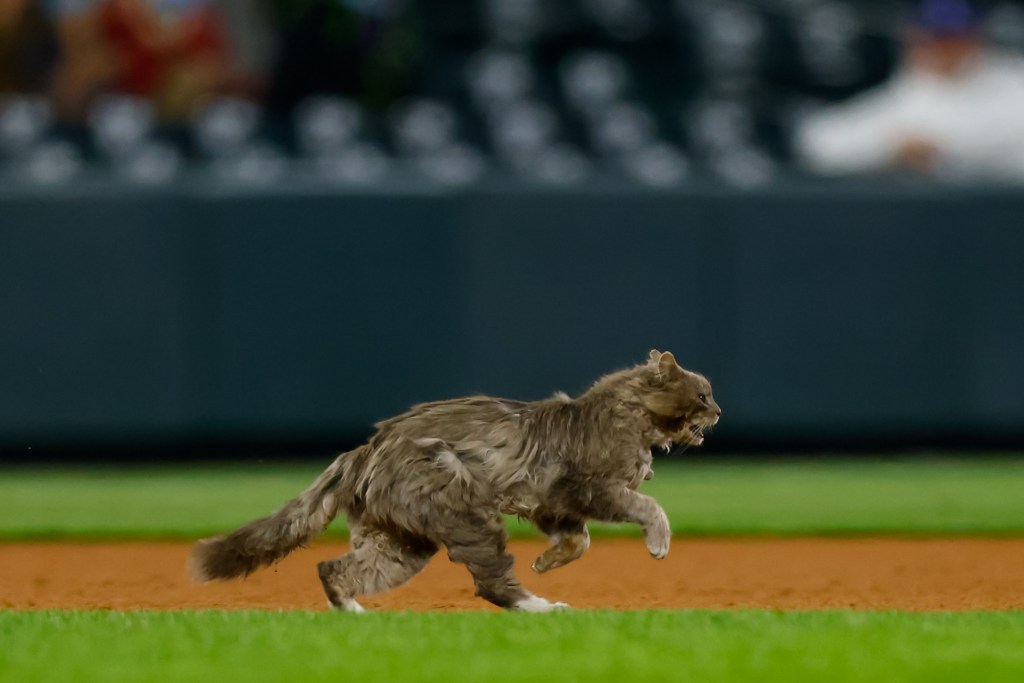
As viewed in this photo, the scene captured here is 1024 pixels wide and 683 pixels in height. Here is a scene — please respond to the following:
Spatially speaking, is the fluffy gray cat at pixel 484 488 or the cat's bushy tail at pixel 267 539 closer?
the fluffy gray cat at pixel 484 488

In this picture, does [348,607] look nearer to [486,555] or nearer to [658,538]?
[486,555]

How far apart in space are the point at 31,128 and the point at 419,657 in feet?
31.0

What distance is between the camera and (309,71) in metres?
14.9

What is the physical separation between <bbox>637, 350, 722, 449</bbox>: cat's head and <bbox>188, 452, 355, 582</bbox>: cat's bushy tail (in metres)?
1.03

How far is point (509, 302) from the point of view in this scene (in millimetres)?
12789

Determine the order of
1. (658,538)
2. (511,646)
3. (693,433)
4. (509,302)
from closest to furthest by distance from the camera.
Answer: (511,646), (658,538), (693,433), (509,302)

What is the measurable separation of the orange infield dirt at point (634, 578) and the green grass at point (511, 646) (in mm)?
898

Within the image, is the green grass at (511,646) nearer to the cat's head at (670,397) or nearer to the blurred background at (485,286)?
the cat's head at (670,397)

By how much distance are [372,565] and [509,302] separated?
688cm

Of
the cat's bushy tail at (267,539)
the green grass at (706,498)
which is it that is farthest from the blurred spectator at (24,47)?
the cat's bushy tail at (267,539)

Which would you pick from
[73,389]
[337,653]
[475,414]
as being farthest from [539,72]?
[337,653]

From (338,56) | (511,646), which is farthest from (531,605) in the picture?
(338,56)

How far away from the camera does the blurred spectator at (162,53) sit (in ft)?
46.9

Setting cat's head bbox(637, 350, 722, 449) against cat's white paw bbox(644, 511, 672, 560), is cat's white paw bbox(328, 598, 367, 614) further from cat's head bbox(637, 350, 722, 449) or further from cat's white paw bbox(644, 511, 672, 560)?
cat's head bbox(637, 350, 722, 449)
